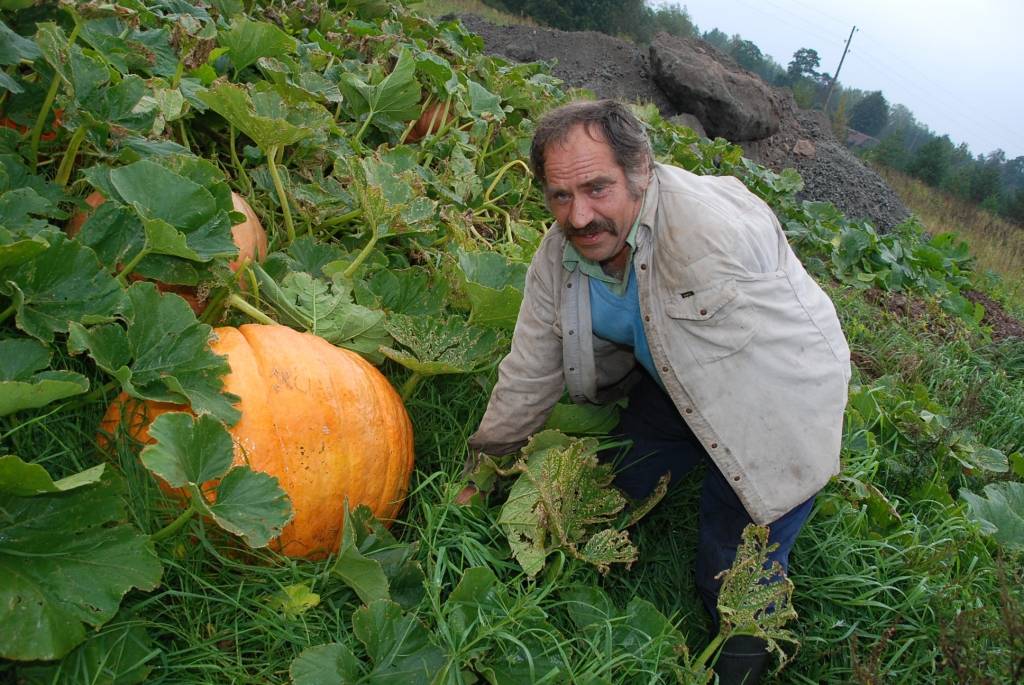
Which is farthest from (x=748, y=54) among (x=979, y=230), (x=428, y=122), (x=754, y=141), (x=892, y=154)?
(x=428, y=122)

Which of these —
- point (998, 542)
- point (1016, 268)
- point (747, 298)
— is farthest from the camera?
point (1016, 268)

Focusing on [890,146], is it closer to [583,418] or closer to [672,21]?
[672,21]

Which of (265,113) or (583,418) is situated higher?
(265,113)

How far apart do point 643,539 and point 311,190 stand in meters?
1.52

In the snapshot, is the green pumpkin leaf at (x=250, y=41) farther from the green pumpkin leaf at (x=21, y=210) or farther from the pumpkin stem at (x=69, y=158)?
the green pumpkin leaf at (x=21, y=210)

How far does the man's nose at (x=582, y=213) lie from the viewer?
2.15m

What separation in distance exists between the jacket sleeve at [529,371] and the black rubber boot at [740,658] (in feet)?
2.55

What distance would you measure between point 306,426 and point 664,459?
48.4 inches

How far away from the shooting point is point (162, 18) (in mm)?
2807

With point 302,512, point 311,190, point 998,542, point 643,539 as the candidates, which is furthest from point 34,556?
point 998,542

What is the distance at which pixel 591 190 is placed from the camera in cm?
216

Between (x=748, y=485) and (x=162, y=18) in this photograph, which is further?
(x=162, y=18)

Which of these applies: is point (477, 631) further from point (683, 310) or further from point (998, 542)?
point (998, 542)

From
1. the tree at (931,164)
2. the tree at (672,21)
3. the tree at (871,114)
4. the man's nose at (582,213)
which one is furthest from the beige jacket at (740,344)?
the tree at (871,114)
